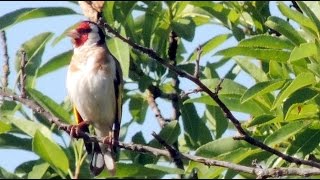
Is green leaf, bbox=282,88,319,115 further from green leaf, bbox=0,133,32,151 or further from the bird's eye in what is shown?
the bird's eye

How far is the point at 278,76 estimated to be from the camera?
3869mm

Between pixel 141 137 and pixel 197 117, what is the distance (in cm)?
35

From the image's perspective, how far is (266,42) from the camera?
354 centimetres

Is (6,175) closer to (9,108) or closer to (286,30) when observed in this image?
(9,108)

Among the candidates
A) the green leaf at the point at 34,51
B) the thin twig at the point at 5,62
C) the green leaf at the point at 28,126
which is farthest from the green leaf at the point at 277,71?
the green leaf at the point at 34,51

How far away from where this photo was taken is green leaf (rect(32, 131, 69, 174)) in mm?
4391

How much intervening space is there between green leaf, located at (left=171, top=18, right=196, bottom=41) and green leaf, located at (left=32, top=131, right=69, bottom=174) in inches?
36.8

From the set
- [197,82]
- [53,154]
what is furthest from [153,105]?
[197,82]

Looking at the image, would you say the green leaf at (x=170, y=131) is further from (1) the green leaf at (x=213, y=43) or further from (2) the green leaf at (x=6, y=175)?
(2) the green leaf at (x=6, y=175)

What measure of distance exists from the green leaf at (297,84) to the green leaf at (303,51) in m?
0.08

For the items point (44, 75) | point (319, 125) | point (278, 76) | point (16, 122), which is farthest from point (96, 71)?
point (319, 125)

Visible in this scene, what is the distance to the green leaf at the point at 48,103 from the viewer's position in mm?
4376

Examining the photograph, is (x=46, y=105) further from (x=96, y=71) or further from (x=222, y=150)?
(x=222, y=150)

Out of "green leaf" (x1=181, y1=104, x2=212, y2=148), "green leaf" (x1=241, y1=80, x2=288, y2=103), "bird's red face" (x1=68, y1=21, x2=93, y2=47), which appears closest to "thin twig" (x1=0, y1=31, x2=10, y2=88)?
"green leaf" (x1=241, y1=80, x2=288, y2=103)
